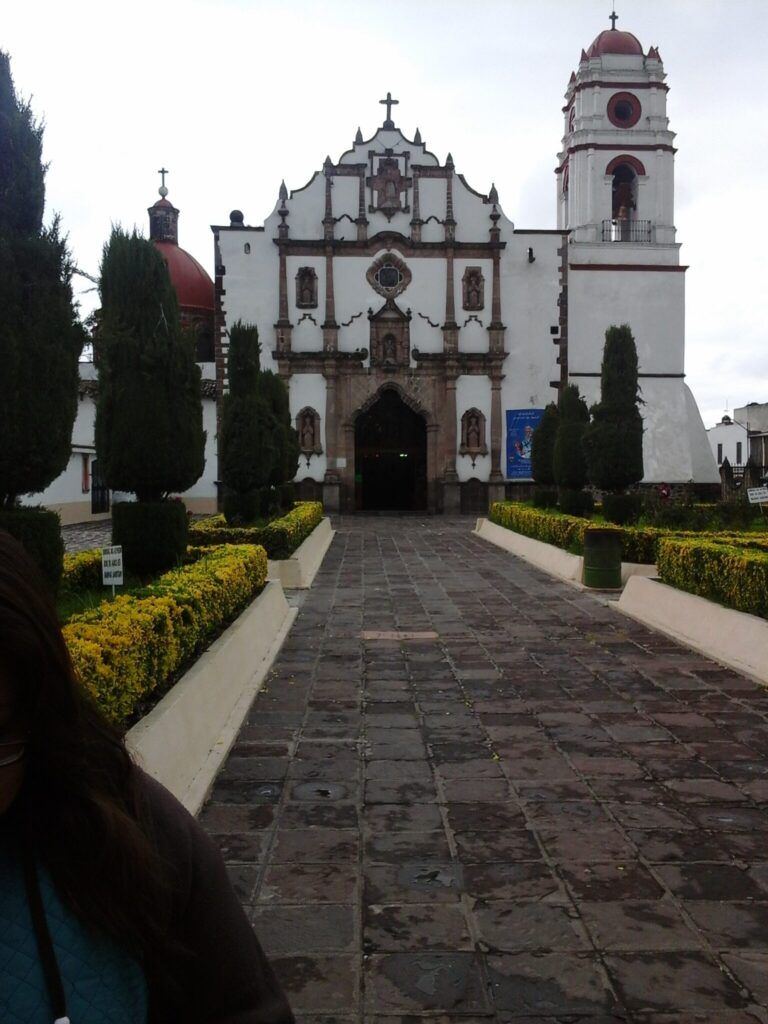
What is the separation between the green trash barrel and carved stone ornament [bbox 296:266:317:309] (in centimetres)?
2025

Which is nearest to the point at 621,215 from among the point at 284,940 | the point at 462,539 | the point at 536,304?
the point at 536,304

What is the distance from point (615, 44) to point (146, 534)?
99.0 feet

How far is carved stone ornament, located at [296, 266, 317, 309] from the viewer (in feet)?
103

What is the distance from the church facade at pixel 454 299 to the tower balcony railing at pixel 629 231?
11 centimetres

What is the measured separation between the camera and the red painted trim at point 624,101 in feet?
106

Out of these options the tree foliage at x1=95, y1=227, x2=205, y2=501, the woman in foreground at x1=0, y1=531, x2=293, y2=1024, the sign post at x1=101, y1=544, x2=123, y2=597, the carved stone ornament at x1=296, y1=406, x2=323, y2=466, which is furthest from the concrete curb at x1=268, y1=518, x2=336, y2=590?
the carved stone ornament at x1=296, y1=406, x2=323, y2=466

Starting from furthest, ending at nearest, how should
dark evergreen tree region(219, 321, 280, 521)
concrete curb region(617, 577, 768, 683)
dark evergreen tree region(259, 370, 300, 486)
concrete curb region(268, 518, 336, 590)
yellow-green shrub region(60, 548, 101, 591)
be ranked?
1. dark evergreen tree region(259, 370, 300, 486)
2. dark evergreen tree region(219, 321, 280, 521)
3. concrete curb region(268, 518, 336, 590)
4. yellow-green shrub region(60, 548, 101, 591)
5. concrete curb region(617, 577, 768, 683)

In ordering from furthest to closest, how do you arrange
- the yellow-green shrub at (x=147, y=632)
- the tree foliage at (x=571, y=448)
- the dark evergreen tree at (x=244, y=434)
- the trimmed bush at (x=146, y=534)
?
the tree foliage at (x=571, y=448), the dark evergreen tree at (x=244, y=434), the trimmed bush at (x=146, y=534), the yellow-green shrub at (x=147, y=632)

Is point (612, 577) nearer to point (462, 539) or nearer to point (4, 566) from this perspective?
point (462, 539)

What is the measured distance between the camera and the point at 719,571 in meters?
9.17

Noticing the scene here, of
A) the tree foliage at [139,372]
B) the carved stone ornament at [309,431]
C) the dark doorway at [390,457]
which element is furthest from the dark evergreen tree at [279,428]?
the dark doorway at [390,457]

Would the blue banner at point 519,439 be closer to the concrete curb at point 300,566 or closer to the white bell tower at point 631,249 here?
the white bell tower at point 631,249

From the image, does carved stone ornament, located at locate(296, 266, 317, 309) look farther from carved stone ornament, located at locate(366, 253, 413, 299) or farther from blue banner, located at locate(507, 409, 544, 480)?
blue banner, located at locate(507, 409, 544, 480)

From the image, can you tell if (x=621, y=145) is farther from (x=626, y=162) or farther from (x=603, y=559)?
(x=603, y=559)
